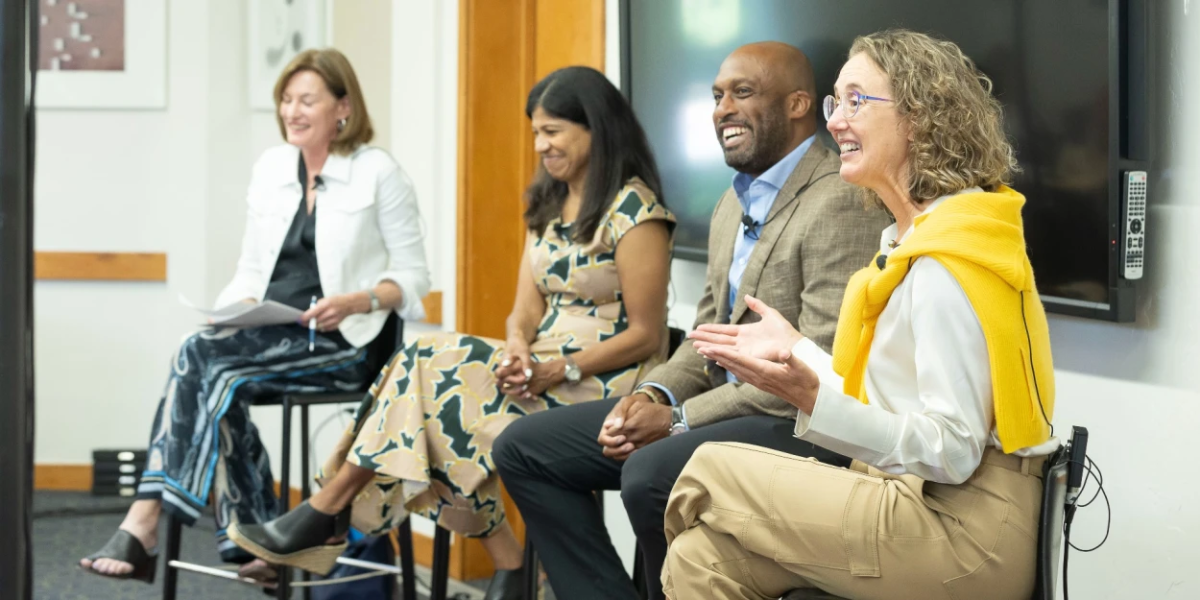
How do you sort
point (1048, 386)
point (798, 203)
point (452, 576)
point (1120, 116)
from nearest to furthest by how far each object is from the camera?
1. point (1048, 386)
2. point (1120, 116)
3. point (798, 203)
4. point (452, 576)

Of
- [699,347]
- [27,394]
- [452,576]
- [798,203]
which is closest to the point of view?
[27,394]

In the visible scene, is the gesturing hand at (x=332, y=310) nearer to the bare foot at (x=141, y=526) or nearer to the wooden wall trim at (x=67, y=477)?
the bare foot at (x=141, y=526)

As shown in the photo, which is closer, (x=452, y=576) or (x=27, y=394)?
(x=27, y=394)

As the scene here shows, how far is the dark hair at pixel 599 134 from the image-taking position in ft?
8.70

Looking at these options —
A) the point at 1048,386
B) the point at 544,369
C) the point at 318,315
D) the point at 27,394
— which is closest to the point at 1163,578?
the point at 1048,386

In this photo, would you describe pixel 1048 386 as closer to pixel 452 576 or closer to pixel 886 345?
pixel 886 345

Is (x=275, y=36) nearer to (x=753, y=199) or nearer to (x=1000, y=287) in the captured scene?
(x=753, y=199)

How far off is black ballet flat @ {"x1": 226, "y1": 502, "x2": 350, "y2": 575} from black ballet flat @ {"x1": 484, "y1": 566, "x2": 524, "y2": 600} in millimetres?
370

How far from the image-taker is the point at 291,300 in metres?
3.17

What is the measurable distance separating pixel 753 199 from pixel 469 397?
2.65 feet

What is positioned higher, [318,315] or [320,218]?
[320,218]

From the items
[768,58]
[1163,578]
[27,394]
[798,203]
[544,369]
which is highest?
[768,58]

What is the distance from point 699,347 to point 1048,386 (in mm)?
435

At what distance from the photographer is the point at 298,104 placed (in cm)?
330
